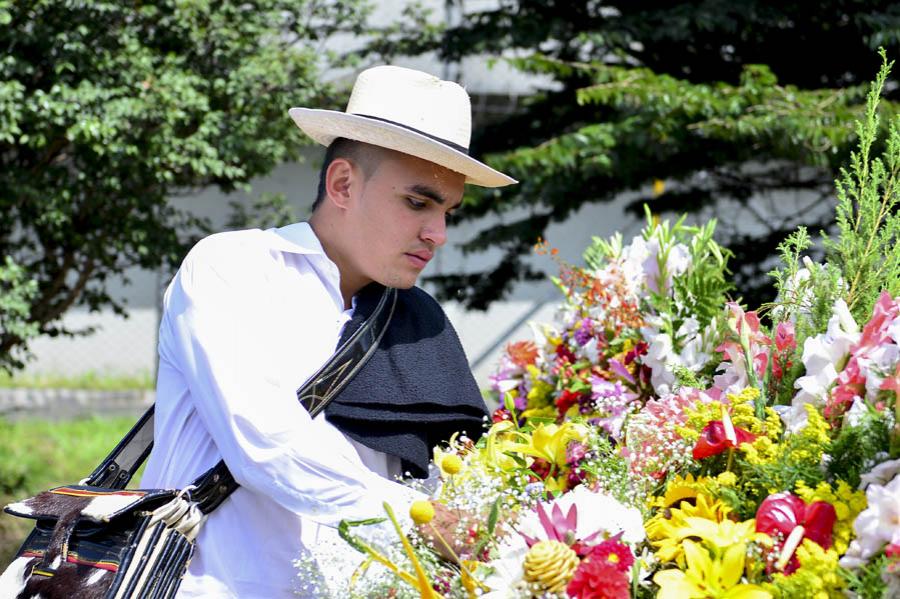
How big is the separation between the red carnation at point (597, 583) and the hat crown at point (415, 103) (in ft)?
3.86

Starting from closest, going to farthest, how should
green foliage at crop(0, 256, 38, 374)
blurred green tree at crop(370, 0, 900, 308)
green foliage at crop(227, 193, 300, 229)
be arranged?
blurred green tree at crop(370, 0, 900, 308) < green foliage at crop(0, 256, 38, 374) < green foliage at crop(227, 193, 300, 229)

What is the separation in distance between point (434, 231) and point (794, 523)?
111 centimetres

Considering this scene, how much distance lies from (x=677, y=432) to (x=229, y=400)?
81cm

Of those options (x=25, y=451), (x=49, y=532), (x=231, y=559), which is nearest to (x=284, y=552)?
(x=231, y=559)

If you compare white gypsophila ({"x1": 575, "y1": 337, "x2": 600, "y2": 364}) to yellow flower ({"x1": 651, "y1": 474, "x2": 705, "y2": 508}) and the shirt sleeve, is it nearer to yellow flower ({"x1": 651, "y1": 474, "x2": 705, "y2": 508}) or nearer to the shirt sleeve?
the shirt sleeve

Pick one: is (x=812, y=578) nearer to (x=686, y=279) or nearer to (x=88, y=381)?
(x=686, y=279)

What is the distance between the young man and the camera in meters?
1.97

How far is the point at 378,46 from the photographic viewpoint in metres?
8.16

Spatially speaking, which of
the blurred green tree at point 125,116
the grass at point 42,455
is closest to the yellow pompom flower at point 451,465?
the blurred green tree at point 125,116

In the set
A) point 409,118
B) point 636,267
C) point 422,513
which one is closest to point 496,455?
point 422,513

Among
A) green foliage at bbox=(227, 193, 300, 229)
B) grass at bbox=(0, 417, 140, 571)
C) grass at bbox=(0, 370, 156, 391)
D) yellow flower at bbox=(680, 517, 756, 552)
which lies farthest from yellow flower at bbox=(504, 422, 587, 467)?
grass at bbox=(0, 370, 156, 391)

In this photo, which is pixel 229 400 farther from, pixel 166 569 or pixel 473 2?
pixel 473 2

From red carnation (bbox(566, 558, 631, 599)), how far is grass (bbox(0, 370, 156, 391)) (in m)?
12.1

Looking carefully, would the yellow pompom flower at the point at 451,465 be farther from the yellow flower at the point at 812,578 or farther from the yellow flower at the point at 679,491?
the yellow flower at the point at 812,578
